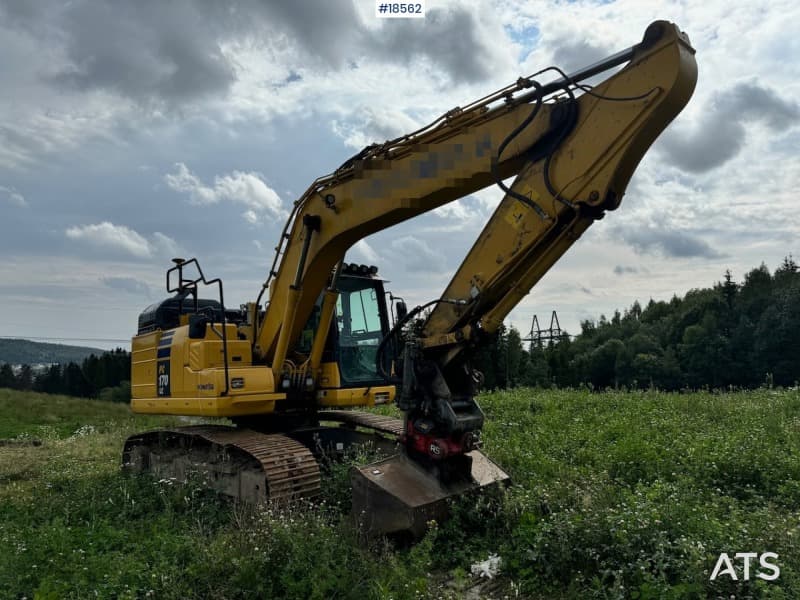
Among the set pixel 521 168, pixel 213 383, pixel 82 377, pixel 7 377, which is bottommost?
pixel 213 383

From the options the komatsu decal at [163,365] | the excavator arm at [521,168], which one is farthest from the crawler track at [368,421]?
the excavator arm at [521,168]

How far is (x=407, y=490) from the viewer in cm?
550

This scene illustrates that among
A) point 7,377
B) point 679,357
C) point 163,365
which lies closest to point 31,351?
point 7,377

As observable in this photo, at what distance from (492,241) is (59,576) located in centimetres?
448

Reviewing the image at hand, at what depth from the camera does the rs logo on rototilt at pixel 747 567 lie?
400cm

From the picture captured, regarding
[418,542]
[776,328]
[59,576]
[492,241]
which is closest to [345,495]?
[418,542]

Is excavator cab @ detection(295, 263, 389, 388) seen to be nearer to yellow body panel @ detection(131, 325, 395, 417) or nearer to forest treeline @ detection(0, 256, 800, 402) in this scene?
yellow body panel @ detection(131, 325, 395, 417)

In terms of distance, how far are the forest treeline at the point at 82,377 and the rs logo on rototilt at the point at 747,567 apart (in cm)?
4798

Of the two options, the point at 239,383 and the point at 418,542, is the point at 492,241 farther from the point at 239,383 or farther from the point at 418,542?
the point at 239,383

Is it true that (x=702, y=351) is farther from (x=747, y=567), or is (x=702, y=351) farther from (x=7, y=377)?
(x=7, y=377)

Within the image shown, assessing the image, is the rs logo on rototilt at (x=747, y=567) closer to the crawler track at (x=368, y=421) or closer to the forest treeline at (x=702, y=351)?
the crawler track at (x=368, y=421)

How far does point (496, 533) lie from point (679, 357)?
5647cm

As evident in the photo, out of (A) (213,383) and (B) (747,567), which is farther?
(A) (213,383)

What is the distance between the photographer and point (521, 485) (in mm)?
6199
